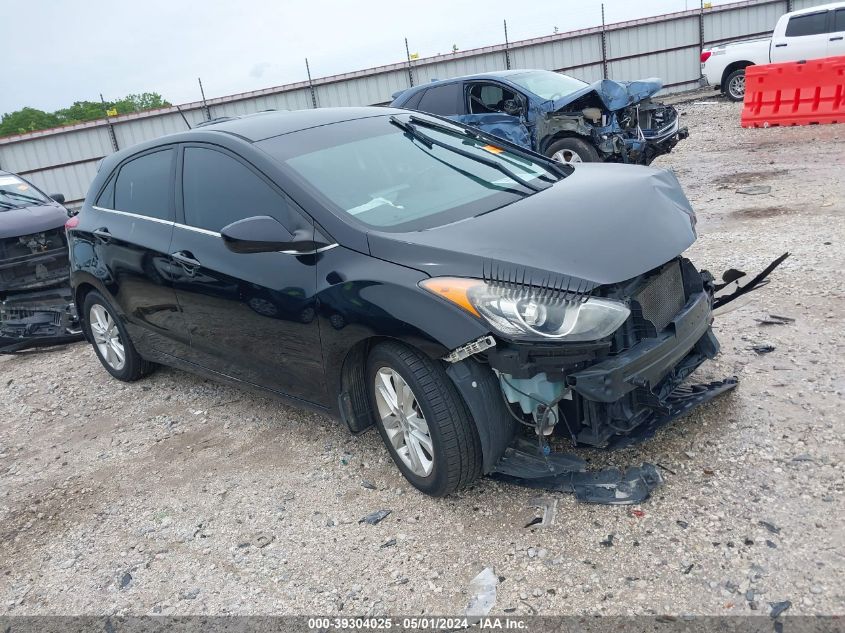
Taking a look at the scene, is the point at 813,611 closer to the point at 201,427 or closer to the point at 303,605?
the point at 303,605

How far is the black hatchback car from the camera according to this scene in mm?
2805

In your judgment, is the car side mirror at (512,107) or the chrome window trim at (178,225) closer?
the chrome window trim at (178,225)

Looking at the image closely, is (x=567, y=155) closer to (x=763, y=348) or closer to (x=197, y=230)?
(x=763, y=348)

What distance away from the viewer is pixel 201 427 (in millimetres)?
4547

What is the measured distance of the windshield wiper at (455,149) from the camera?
383 centimetres

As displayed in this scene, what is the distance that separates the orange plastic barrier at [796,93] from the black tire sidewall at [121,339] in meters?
11.6

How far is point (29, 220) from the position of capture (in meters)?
7.61

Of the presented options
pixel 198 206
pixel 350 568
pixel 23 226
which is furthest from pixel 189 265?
pixel 23 226

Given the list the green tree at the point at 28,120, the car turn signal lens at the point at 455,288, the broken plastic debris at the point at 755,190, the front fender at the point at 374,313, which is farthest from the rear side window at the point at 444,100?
the green tree at the point at 28,120

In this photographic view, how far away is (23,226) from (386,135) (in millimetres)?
5251

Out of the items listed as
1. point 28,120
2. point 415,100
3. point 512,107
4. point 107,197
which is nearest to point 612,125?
point 512,107

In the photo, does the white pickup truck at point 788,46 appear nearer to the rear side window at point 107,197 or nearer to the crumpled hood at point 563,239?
the crumpled hood at point 563,239

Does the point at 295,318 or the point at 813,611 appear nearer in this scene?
the point at 813,611

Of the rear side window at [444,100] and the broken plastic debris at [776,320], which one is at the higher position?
the rear side window at [444,100]
